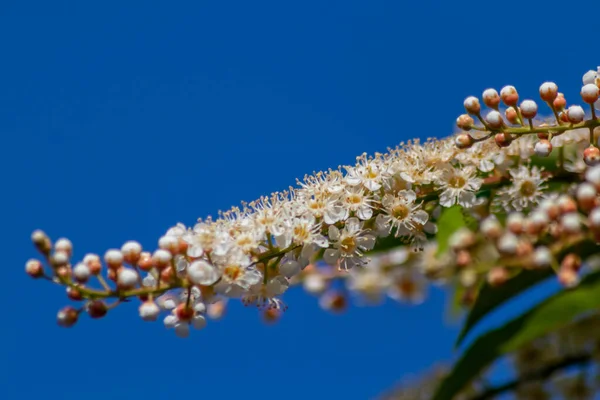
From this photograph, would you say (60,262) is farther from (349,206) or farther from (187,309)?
(349,206)

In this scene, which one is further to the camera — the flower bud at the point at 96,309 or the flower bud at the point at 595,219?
the flower bud at the point at 96,309

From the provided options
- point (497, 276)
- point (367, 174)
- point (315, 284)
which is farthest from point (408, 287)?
point (497, 276)

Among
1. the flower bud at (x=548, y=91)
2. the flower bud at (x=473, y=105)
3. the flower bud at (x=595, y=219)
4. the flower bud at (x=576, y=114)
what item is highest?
the flower bud at (x=473, y=105)

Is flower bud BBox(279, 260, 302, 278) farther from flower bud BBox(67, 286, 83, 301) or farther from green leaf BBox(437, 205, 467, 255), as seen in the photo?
flower bud BBox(67, 286, 83, 301)

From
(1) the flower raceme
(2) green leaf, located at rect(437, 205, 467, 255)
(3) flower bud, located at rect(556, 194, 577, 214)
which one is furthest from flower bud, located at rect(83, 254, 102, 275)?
(3) flower bud, located at rect(556, 194, 577, 214)

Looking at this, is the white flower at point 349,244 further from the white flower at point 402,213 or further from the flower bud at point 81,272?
the flower bud at point 81,272

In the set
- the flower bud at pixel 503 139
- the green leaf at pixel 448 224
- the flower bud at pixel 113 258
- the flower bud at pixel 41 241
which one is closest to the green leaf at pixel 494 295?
the green leaf at pixel 448 224
